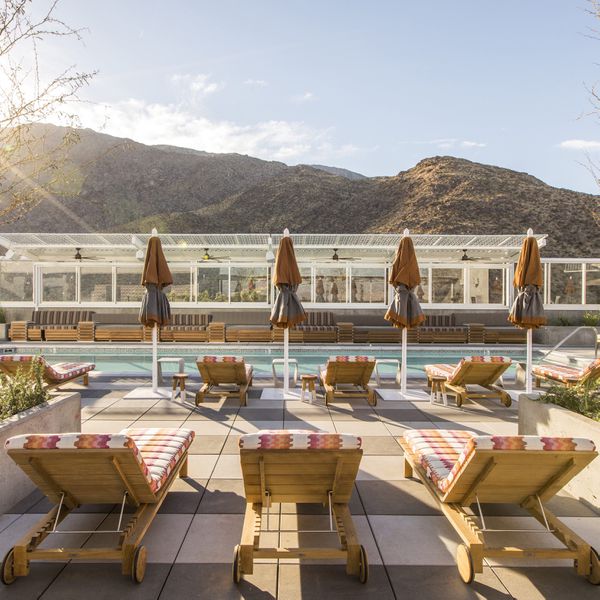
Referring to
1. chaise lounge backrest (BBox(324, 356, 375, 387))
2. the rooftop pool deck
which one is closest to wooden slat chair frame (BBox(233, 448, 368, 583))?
the rooftop pool deck

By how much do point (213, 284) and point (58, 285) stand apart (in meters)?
5.33

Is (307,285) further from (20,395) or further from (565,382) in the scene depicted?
(20,395)

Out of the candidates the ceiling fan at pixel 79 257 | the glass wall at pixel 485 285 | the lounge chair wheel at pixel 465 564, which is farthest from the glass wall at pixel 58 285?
the lounge chair wheel at pixel 465 564

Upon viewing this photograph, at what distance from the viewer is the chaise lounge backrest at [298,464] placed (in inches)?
88.0

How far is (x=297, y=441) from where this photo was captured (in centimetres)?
222

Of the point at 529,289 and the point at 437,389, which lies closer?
the point at 437,389

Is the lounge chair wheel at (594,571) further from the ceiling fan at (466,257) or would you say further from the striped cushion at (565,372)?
the ceiling fan at (466,257)

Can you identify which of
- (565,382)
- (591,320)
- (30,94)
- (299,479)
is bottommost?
(565,382)

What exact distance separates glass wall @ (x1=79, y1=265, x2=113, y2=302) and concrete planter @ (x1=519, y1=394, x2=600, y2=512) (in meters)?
14.1

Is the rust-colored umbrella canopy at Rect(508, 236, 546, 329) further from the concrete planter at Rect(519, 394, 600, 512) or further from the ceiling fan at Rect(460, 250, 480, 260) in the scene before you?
the ceiling fan at Rect(460, 250, 480, 260)

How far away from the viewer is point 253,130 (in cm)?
5709

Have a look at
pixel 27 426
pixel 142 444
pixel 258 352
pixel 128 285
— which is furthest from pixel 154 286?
pixel 128 285

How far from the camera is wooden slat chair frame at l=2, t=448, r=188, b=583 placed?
215 centimetres

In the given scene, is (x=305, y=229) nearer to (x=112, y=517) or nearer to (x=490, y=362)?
(x=490, y=362)
